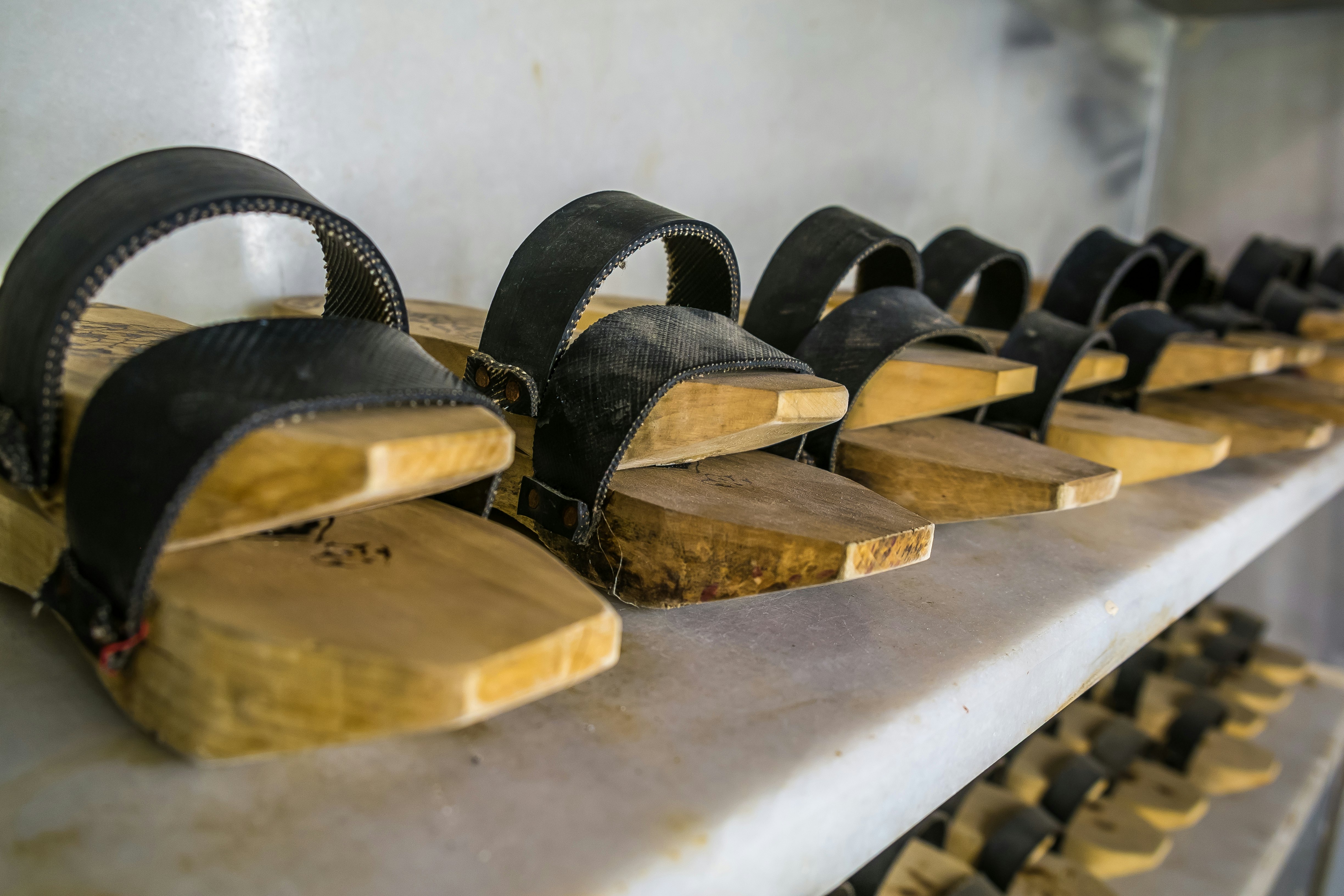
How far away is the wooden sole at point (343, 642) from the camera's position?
254mm

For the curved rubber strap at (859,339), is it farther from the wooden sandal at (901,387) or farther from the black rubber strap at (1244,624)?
the black rubber strap at (1244,624)

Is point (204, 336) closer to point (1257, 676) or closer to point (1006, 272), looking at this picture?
point (1006, 272)

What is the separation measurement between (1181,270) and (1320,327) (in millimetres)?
265

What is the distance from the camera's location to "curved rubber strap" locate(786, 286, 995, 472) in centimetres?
55

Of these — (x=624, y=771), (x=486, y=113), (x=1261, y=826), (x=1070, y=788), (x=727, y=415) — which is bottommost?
(x=1261, y=826)

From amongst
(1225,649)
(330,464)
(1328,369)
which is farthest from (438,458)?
(1225,649)

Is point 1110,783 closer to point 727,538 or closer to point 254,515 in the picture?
point 727,538

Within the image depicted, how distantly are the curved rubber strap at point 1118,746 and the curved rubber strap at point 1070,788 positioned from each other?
0.41 feet

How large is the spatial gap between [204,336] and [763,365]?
247mm

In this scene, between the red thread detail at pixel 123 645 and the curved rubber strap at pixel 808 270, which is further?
the curved rubber strap at pixel 808 270

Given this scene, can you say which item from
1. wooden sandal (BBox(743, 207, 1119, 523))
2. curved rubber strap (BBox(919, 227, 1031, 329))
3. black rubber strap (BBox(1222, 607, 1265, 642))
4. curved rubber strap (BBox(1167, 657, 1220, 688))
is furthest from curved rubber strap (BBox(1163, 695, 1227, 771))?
wooden sandal (BBox(743, 207, 1119, 523))

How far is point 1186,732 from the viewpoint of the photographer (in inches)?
52.4

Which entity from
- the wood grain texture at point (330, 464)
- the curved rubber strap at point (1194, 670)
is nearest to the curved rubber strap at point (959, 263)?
the wood grain texture at point (330, 464)

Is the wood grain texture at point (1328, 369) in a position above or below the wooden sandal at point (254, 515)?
below
